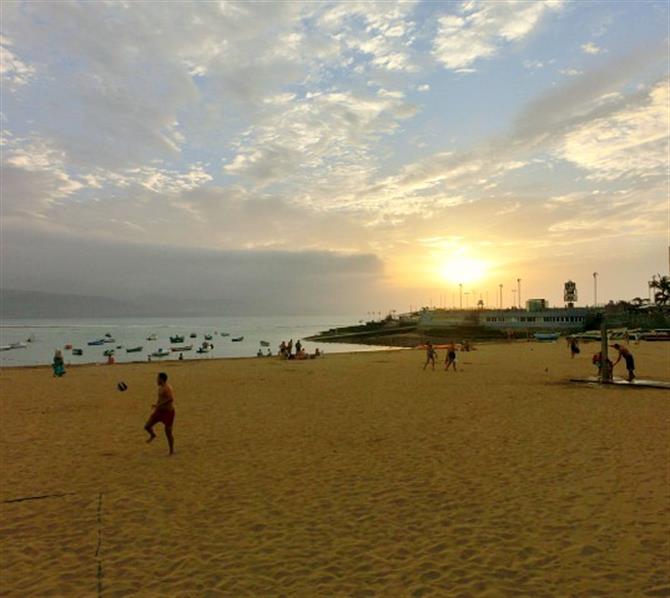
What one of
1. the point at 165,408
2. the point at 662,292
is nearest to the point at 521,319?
the point at 662,292

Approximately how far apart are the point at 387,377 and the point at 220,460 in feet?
54.3

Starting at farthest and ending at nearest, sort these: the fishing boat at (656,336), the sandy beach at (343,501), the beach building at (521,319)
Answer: the beach building at (521,319) → the fishing boat at (656,336) → the sandy beach at (343,501)

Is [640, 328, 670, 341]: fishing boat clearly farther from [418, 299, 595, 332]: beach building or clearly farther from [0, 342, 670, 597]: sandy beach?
[0, 342, 670, 597]: sandy beach

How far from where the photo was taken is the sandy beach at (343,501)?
556cm

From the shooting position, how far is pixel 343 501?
7.96 m

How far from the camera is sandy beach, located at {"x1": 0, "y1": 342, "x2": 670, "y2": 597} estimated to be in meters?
5.56

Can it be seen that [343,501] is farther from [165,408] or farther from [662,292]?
[662,292]

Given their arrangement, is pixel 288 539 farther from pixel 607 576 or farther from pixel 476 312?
pixel 476 312

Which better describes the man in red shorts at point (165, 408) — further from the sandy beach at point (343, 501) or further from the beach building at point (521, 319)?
the beach building at point (521, 319)

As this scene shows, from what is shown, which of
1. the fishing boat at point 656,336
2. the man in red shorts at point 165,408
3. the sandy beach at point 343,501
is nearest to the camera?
the sandy beach at point 343,501

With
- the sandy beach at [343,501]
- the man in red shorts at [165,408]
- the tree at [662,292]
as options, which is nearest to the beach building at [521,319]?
the tree at [662,292]

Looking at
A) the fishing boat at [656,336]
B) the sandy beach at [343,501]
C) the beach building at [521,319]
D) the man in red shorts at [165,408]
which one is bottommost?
the sandy beach at [343,501]

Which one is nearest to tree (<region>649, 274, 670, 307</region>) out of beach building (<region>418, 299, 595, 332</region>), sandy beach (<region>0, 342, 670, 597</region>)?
beach building (<region>418, 299, 595, 332</region>)

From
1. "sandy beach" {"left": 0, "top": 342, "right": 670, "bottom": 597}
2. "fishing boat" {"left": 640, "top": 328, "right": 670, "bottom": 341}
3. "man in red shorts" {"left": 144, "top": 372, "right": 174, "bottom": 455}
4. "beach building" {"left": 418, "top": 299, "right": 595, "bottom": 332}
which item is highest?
"beach building" {"left": 418, "top": 299, "right": 595, "bottom": 332}
